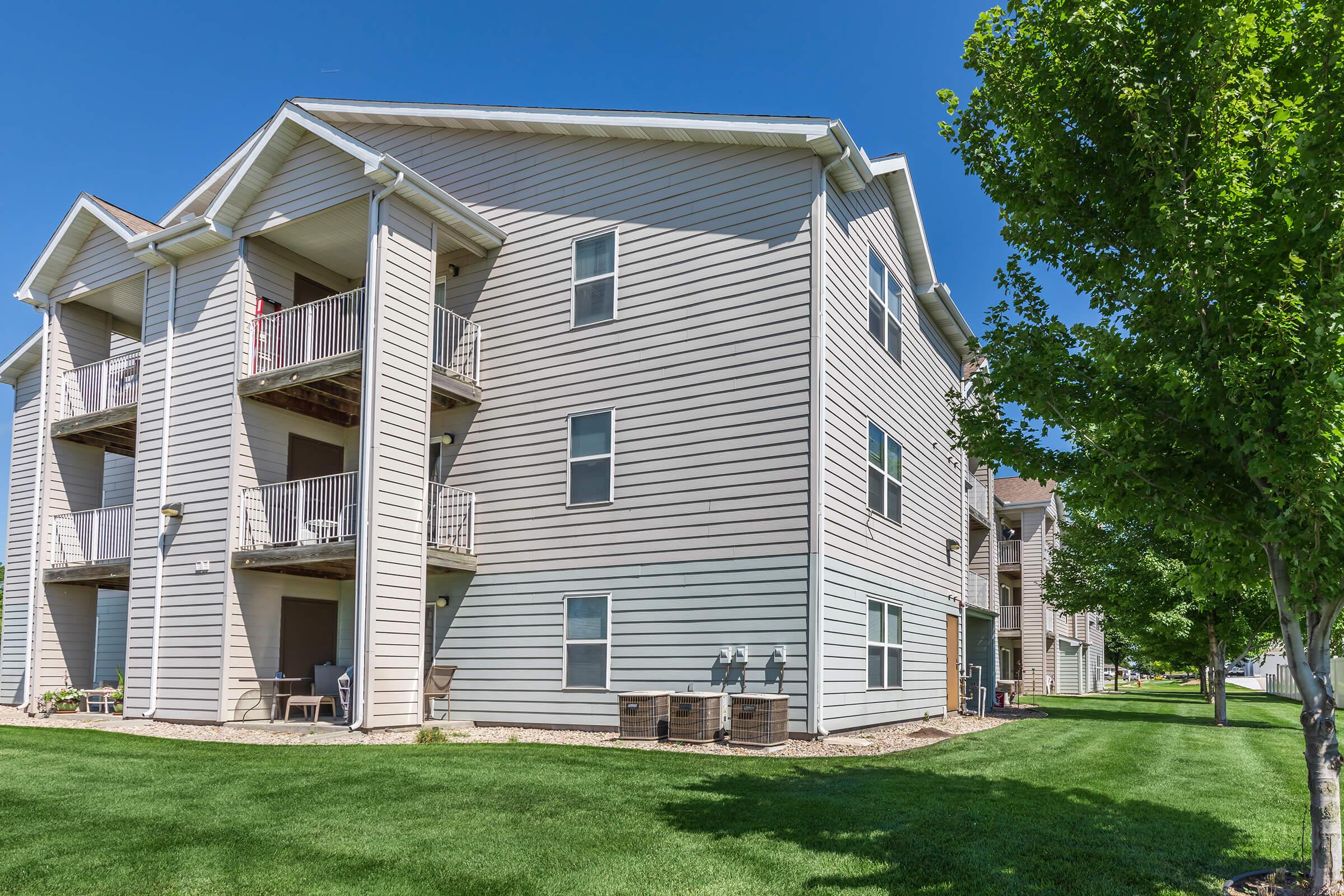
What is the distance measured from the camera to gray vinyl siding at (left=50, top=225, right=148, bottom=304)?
16.9 meters

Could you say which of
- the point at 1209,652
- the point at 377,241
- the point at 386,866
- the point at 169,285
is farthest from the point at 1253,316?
the point at 1209,652

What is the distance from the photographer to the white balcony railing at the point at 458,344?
1530 centimetres

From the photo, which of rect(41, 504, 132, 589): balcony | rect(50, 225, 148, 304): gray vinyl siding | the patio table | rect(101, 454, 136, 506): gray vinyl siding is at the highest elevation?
rect(50, 225, 148, 304): gray vinyl siding

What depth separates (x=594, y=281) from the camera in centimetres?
1473

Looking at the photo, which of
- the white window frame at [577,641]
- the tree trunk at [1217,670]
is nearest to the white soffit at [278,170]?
the white window frame at [577,641]

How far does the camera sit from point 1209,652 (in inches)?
953

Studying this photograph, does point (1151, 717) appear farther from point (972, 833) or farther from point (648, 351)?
point (972, 833)

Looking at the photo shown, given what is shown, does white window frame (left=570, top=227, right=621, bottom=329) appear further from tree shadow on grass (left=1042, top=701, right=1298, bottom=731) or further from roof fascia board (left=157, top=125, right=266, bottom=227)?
tree shadow on grass (left=1042, top=701, right=1298, bottom=731)

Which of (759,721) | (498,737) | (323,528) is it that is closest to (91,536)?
(323,528)

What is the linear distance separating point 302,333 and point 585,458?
508 cm

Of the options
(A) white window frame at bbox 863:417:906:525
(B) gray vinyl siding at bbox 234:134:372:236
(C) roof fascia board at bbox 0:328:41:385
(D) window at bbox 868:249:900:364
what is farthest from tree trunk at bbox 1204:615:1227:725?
(C) roof fascia board at bbox 0:328:41:385

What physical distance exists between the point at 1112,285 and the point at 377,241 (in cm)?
1036

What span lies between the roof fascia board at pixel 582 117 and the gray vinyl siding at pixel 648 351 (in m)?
0.39

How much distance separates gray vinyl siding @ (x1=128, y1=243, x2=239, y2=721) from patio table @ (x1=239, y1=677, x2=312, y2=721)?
622 millimetres
